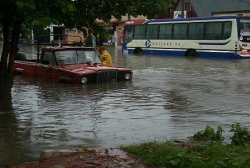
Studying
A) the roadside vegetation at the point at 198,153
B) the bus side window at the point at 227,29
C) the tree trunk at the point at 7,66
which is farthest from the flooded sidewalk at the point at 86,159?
the bus side window at the point at 227,29

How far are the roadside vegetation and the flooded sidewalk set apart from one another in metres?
0.20

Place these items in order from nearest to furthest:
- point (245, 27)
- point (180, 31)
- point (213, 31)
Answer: point (245, 27) < point (213, 31) < point (180, 31)

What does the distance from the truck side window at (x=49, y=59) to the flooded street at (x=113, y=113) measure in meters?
0.86

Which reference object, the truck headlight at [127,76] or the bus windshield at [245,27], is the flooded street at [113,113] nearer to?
the truck headlight at [127,76]

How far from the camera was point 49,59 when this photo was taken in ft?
67.8

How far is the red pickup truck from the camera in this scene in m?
19.1

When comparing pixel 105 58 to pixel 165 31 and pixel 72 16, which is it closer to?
pixel 72 16

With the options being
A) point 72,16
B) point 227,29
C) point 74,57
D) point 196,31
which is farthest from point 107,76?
point 196,31

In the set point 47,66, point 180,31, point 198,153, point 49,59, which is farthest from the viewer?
point 180,31

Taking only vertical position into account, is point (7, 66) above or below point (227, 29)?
below

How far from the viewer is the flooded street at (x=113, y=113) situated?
31.0ft

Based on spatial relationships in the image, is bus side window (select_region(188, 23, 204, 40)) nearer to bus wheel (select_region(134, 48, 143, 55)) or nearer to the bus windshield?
the bus windshield

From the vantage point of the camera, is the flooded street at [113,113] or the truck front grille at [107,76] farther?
the truck front grille at [107,76]

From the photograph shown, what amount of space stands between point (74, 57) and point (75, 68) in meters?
0.91
